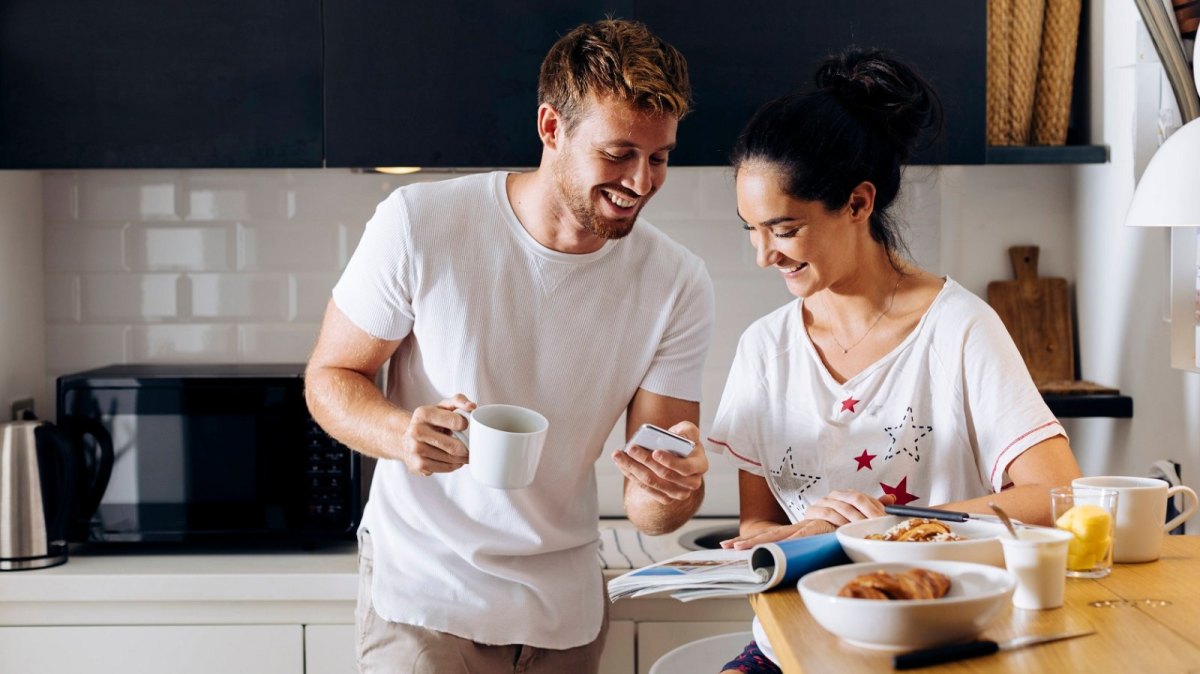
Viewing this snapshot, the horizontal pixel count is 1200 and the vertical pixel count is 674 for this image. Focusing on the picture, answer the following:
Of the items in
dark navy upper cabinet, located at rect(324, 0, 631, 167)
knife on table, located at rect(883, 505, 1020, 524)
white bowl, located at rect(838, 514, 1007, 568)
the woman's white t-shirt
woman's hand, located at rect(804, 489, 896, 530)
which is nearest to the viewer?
white bowl, located at rect(838, 514, 1007, 568)

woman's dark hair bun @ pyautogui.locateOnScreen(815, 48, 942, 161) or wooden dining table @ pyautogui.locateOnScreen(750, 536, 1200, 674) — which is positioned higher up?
woman's dark hair bun @ pyautogui.locateOnScreen(815, 48, 942, 161)

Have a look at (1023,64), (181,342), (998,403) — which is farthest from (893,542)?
(181,342)

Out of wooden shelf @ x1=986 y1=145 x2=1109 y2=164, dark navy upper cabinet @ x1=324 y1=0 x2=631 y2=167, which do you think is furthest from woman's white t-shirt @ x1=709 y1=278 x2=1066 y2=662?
dark navy upper cabinet @ x1=324 y1=0 x2=631 y2=167

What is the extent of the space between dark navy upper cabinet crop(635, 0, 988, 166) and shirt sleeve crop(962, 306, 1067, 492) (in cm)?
75

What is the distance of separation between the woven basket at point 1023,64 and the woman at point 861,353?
721 millimetres

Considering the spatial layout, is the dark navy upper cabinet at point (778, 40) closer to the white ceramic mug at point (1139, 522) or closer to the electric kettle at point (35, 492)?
the white ceramic mug at point (1139, 522)

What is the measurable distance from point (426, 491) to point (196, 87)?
1.05 metres

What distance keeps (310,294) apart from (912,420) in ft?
4.94

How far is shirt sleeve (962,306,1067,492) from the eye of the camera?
65.2 inches

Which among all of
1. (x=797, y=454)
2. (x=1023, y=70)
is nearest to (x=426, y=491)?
(x=797, y=454)

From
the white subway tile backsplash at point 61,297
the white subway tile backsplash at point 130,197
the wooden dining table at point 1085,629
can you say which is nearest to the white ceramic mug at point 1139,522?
the wooden dining table at point 1085,629

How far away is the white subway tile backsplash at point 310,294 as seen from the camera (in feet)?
9.00

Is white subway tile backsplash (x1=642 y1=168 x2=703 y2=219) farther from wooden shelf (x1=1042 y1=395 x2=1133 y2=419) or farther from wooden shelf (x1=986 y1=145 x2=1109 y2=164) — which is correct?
wooden shelf (x1=1042 y1=395 x2=1133 y2=419)

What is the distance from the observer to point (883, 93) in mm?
1787
